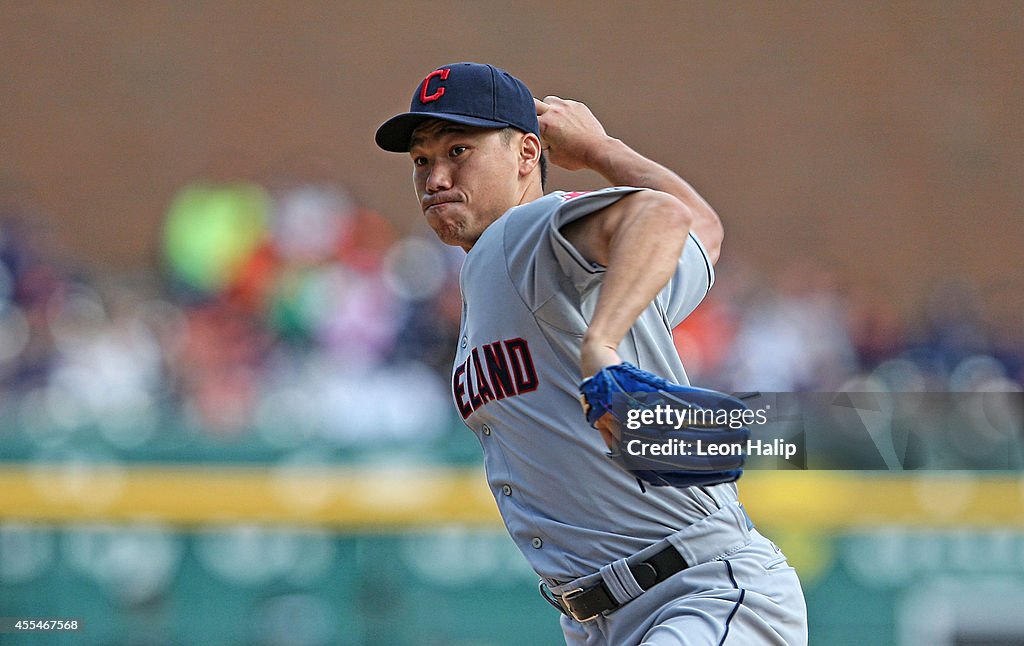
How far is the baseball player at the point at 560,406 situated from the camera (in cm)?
207

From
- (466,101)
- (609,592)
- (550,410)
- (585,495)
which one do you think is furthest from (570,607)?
(466,101)

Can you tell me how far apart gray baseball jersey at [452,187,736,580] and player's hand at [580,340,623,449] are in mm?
328

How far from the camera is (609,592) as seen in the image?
220 centimetres

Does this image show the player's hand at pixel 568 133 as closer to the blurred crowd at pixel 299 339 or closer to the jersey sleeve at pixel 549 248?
the jersey sleeve at pixel 549 248

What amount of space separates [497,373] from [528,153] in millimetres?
483

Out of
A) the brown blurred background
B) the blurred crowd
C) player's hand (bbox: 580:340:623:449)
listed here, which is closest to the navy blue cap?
player's hand (bbox: 580:340:623:449)

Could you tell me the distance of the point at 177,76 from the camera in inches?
402

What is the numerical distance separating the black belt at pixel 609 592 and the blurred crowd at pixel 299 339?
8.83 feet

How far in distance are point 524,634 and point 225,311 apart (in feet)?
7.89

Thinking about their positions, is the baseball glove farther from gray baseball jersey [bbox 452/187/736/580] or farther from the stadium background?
the stadium background

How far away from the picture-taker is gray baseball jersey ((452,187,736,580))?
211 centimetres

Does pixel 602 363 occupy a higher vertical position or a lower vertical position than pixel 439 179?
lower

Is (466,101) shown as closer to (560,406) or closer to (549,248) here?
(549,248)

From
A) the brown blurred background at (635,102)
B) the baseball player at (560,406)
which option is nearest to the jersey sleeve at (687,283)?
the baseball player at (560,406)
